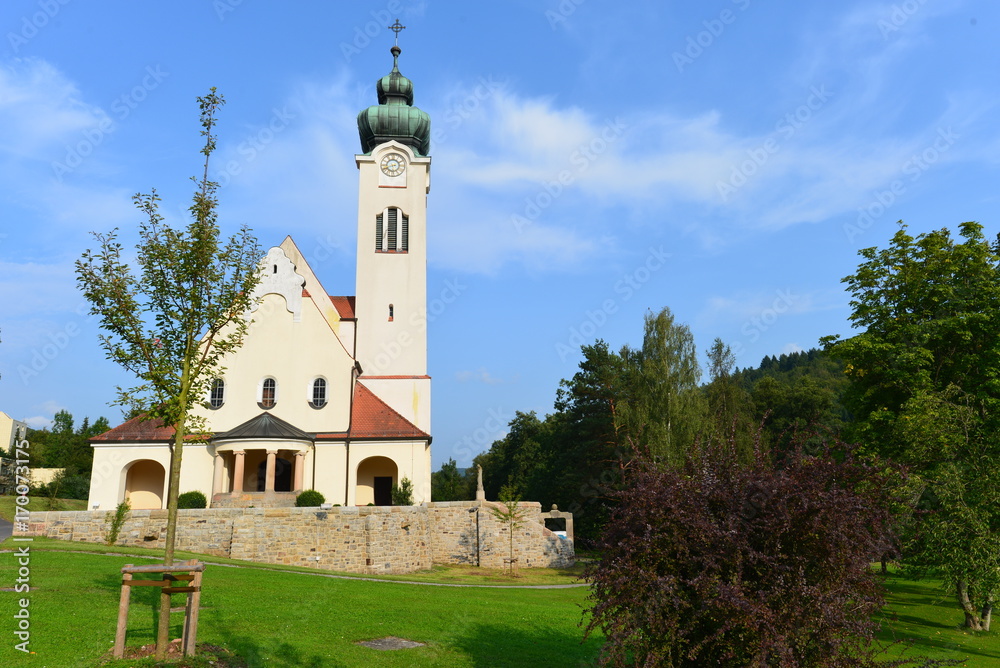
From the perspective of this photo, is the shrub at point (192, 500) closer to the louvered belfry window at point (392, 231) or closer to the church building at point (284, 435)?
the church building at point (284, 435)

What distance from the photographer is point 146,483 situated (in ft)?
112

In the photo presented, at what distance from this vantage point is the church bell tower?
126 feet

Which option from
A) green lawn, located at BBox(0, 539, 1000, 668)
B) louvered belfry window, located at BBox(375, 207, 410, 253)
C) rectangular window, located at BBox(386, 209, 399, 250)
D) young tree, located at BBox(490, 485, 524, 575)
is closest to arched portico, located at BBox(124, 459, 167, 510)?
green lawn, located at BBox(0, 539, 1000, 668)

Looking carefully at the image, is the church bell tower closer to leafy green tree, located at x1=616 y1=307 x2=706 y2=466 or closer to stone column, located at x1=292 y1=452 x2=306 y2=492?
stone column, located at x1=292 y1=452 x2=306 y2=492

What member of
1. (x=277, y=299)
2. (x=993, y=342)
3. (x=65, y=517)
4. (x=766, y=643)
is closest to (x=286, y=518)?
(x=65, y=517)

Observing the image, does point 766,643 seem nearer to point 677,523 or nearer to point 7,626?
point 677,523

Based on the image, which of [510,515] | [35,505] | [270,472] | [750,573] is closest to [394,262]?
[270,472]

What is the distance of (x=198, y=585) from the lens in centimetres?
840

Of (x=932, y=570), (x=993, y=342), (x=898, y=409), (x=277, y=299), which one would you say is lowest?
(x=932, y=570)

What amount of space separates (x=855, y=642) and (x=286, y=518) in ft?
66.1

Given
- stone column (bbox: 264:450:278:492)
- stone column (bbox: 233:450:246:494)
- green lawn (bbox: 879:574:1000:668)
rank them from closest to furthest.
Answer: green lawn (bbox: 879:574:1000:668), stone column (bbox: 233:450:246:494), stone column (bbox: 264:450:278:492)

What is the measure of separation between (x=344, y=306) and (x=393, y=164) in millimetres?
8859

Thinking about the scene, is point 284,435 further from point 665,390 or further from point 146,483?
point 665,390

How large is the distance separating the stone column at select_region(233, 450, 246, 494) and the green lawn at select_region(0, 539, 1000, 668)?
33.6 ft
